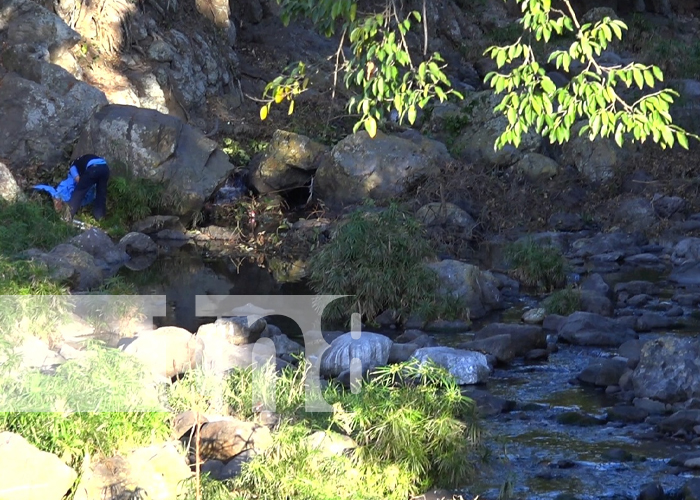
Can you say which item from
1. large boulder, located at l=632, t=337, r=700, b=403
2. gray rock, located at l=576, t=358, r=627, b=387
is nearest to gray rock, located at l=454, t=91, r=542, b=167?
gray rock, located at l=576, t=358, r=627, b=387

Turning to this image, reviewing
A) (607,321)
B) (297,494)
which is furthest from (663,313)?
(297,494)

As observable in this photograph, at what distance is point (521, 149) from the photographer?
674 inches

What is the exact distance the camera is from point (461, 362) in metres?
8.37

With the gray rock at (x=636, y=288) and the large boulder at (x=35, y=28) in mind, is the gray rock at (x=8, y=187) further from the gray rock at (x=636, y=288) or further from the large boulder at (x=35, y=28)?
the gray rock at (x=636, y=288)

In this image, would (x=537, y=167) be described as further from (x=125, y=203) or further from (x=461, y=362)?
(x=461, y=362)

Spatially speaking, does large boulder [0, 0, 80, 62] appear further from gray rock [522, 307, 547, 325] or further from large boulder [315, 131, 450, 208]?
gray rock [522, 307, 547, 325]

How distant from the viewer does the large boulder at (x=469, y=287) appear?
10.8 meters

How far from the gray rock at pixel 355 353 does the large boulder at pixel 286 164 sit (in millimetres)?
8339

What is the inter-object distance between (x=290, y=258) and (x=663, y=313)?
5.36 m

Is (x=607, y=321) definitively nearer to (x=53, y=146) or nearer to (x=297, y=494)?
(x=297, y=494)

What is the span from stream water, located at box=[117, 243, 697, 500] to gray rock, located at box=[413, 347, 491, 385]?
0.38 feet

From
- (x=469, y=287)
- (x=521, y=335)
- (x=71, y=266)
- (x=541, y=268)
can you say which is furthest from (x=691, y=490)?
(x=71, y=266)

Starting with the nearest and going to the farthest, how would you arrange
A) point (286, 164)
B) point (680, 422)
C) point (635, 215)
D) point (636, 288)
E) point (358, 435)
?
point (358, 435), point (680, 422), point (636, 288), point (635, 215), point (286, 164)

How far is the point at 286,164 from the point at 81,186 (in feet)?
11.4
